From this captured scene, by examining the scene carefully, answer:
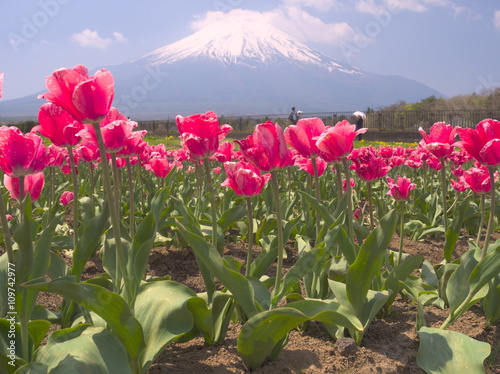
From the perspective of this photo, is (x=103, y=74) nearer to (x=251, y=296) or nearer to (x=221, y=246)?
(x=251, y=296)

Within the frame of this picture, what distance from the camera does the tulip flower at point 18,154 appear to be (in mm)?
1521

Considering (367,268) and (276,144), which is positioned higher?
(276,144)

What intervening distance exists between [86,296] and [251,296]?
0.60 metres

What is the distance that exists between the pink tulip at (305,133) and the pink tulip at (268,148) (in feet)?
0.98

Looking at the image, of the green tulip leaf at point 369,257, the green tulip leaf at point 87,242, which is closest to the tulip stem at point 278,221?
the green tulip leaf at point 369,257

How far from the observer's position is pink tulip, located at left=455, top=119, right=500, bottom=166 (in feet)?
6.23

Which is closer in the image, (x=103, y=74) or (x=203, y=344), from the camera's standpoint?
(x=103, y=74)

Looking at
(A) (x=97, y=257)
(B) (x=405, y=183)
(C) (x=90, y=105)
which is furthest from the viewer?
(A) (x=97, y=257)

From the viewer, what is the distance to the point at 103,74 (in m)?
1.40

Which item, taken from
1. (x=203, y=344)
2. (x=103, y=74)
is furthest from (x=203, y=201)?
(x=103, y=74)

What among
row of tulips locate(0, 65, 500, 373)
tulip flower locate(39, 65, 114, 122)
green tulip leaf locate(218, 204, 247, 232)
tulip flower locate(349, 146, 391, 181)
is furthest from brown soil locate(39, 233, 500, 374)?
green tulip leaf locate(218, 204, 247, 232)

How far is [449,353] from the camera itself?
172cm

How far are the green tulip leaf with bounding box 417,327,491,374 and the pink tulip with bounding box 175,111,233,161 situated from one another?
3.75ft

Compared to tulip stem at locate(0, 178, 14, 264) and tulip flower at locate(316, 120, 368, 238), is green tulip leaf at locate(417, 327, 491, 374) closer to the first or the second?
tulip flower at locate(316, 120, 368, 238)
